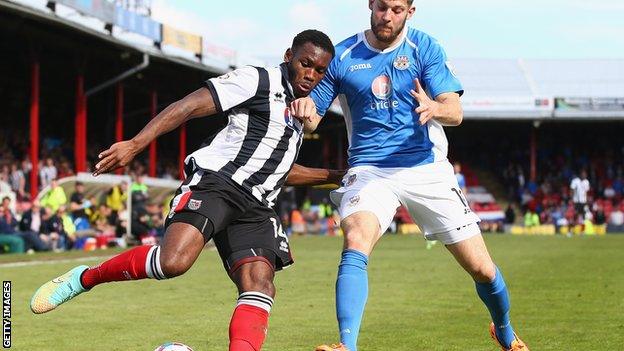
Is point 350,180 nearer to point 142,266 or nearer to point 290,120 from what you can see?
point 290,120

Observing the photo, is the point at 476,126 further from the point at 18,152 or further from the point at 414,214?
the point at 414,214

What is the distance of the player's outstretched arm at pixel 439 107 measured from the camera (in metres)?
7.12

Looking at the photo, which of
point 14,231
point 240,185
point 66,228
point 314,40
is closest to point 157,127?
point 240,185

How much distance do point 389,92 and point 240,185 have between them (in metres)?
1.28

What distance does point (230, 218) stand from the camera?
708cm

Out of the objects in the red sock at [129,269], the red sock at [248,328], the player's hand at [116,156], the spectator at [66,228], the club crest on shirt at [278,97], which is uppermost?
the club crest on shirt at [278,97]

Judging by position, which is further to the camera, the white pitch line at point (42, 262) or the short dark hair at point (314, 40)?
the white pitch line at point (42, 262)

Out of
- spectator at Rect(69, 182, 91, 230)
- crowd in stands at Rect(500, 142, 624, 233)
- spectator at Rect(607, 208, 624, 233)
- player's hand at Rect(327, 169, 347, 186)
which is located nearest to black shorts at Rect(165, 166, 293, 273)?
player's hand at Rect(327, 169, 347, 186)

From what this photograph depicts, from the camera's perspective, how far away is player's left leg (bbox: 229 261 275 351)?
6.69 metres

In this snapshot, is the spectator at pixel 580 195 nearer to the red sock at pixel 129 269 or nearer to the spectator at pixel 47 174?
the spectator at pixel 47 174

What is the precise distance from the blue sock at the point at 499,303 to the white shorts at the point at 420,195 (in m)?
0.48

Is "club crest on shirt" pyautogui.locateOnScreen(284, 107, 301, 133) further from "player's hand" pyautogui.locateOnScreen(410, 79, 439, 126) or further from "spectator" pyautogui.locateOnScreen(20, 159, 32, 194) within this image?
"spectator" pyautogui.locateOnScreen(20, 159, 32, 194)

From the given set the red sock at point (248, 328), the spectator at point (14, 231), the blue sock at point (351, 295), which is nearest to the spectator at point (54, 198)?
the spectator at point (14, 231)

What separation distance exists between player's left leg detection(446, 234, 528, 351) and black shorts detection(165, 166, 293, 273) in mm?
1277
